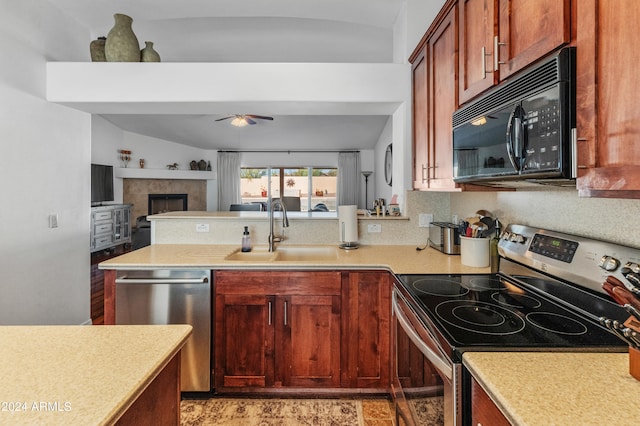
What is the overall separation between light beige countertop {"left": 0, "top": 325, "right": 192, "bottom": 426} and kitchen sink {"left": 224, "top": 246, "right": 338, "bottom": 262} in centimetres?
141

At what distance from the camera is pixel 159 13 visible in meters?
2.72

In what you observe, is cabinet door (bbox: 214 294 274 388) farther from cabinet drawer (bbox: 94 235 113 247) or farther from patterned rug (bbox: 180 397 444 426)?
cabinet drawer (bbox: 94 235 113 247)

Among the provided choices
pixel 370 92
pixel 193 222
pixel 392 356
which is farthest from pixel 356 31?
pixel 392 356

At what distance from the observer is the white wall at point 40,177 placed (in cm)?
214

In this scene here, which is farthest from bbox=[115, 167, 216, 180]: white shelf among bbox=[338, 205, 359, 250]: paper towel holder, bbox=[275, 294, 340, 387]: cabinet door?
bbox=[275, 294, 340, 387]: cabinet door

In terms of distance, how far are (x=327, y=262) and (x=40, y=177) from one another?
217 cm

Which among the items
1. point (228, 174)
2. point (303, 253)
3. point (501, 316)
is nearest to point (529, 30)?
point (501, 316)

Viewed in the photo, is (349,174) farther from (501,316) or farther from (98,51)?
(501,316)

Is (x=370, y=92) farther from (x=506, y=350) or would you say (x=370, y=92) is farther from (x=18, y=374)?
(x=18, y=374)

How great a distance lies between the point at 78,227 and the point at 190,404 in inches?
71.0

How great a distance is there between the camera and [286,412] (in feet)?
6.20

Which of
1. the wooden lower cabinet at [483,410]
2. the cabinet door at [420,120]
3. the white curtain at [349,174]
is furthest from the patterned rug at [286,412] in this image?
the white curtain at [349,174]

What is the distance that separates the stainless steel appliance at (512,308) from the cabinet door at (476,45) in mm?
688

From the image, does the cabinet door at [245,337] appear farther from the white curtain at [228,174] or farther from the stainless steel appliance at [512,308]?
Answer: the white curtain at [228,174]
